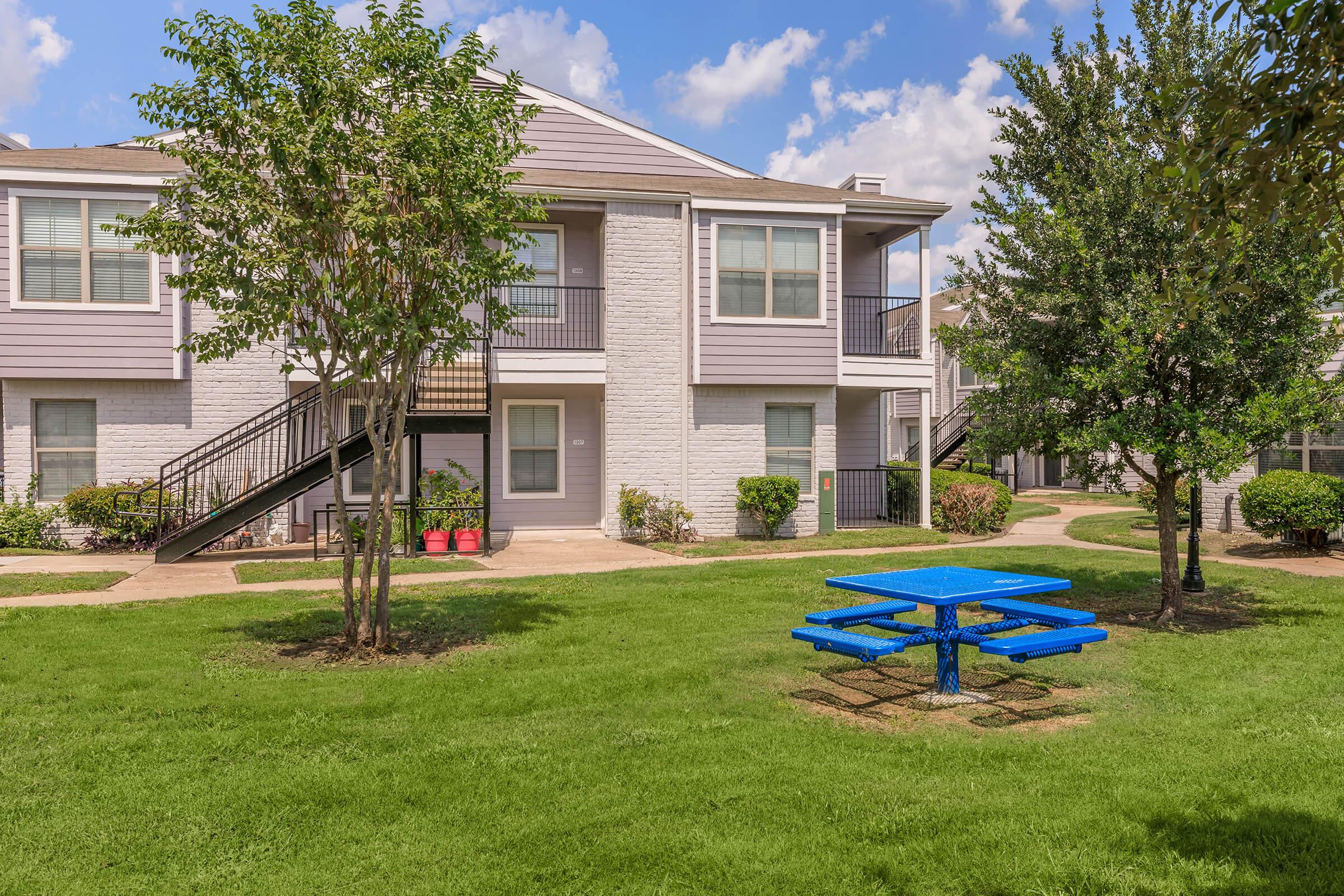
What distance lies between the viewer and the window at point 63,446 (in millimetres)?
16047

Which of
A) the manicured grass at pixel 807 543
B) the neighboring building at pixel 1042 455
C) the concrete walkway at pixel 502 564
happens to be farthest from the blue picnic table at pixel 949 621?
the manicured grass at pixel 807 543

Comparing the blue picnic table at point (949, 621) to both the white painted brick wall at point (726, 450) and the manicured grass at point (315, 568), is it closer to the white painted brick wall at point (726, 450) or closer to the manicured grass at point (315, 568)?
the manicured grass at point (315, 568)

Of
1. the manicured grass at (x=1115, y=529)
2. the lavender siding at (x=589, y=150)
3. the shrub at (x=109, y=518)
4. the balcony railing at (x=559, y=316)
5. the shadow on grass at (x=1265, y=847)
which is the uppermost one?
the lavender siding at (x=589, y=150)

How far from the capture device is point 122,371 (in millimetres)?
15734

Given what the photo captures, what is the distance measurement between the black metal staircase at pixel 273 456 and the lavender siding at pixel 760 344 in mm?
3974

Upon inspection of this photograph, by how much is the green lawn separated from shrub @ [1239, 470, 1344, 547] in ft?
23.4

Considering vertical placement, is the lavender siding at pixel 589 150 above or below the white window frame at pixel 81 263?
above

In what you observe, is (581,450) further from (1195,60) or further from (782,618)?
(1195,60)

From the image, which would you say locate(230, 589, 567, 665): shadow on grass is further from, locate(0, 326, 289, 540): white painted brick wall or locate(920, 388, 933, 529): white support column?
locate(920, 388, 933, 529): white support column

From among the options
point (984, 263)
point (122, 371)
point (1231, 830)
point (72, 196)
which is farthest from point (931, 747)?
point (72, 196)

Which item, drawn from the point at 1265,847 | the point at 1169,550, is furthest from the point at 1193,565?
the point at 1265,847

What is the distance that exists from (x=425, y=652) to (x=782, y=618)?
3.48 meters

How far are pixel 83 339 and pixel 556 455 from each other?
26.2 ft

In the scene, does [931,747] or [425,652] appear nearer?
[931,747]
